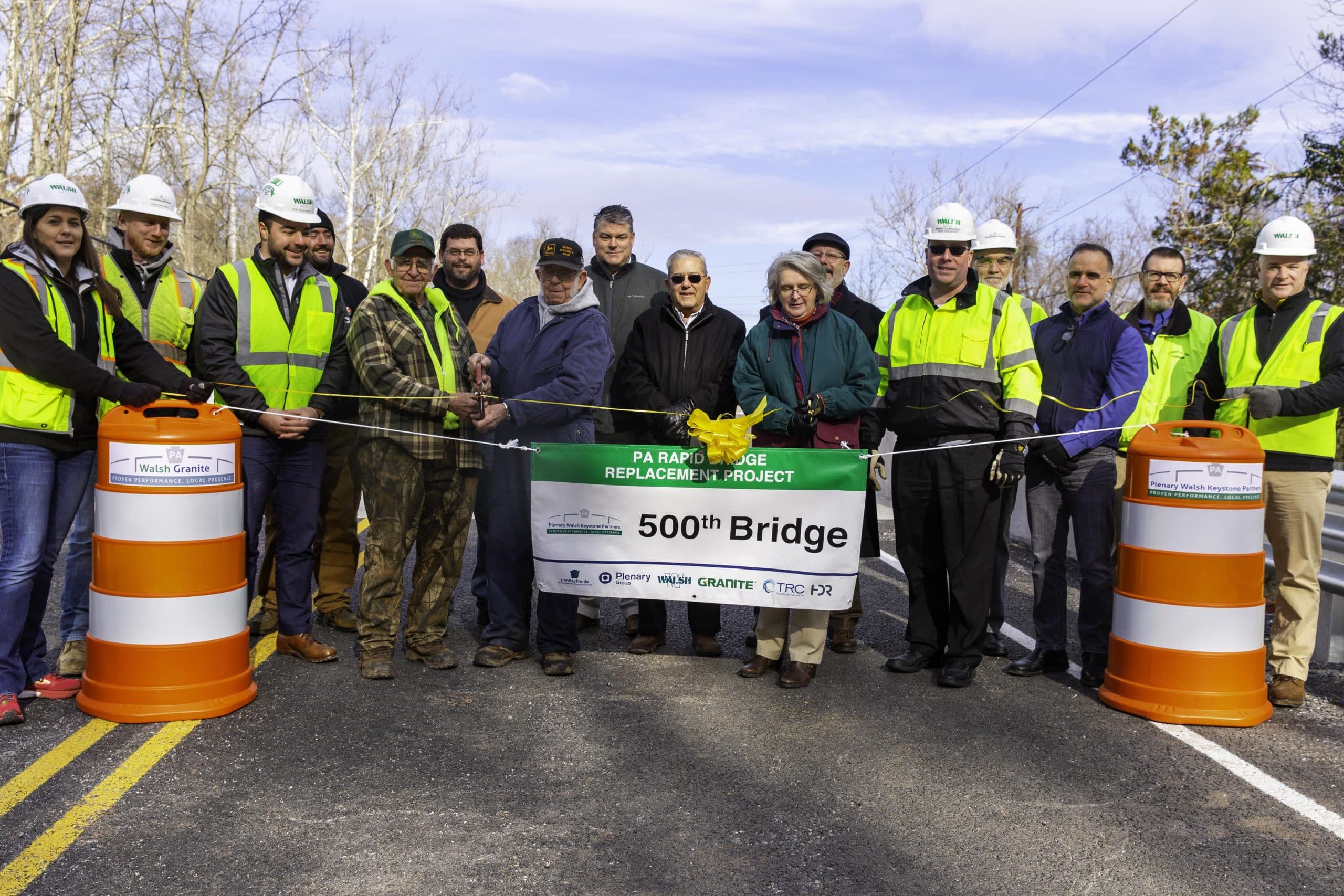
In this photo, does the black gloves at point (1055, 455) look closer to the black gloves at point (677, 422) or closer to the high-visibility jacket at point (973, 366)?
the high-visibility jacket at point (973, 366)

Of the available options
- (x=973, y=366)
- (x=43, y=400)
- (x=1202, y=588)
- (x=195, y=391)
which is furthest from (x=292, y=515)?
(x=1202, y=588)

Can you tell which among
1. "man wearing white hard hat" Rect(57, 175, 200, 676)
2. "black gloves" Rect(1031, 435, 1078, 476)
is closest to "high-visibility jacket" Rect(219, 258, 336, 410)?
"man wearing white hard hat" Rect(57, 175, 200, 676)

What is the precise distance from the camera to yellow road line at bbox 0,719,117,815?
164 inches

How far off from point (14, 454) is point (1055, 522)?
5284 mm

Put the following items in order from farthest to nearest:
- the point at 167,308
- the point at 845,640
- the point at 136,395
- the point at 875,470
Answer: the point at 845,640 < the point at 875,470 < the point at 167,308 < the point at 136,395

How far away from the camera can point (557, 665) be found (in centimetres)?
607

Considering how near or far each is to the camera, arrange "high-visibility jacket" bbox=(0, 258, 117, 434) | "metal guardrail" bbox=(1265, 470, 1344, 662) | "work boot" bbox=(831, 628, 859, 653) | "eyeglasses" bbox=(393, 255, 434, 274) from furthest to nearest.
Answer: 1. "work boot" bbox=(831, 628, 859, 653)
2. "metal guardrail" bbox=(1265, 470, 1344, 662)
3. "eyeglasses" bbox=(393, 255, 434, 274)
4. "high-visibility jacket" bbox=(0, 258, 117, 434)

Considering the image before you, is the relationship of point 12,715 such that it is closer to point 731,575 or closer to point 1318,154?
point 731,575

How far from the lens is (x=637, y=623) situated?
7.02 m

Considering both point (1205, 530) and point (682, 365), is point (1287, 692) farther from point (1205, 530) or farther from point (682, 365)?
point (682, 365)

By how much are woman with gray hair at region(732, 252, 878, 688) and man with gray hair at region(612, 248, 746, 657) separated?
12.7 inches

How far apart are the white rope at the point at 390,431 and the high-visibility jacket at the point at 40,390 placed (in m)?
0.72

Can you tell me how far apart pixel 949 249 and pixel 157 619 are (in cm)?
430

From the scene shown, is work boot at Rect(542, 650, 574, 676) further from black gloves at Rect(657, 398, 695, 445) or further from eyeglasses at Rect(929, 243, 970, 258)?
eyeglasses at Rect(929, 243, 970, 258)
